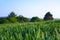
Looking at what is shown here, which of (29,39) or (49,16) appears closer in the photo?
(29,39)

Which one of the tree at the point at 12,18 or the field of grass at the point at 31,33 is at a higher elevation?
the tree at the point at 12,18

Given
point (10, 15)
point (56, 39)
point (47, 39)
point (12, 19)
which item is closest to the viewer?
point (56, 39)

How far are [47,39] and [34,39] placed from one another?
0.28 metres

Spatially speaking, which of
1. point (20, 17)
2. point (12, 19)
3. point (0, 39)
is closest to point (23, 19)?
point (20, 17)

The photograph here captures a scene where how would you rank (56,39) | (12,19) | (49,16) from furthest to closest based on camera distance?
1. (49,16)
2. (12,19)
3. (56,39)

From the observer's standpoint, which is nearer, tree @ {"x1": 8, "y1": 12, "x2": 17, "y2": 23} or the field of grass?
the field of grass

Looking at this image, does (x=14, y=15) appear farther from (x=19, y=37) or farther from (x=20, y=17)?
(x=19, y=37)

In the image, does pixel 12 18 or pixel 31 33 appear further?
pixel 12 18

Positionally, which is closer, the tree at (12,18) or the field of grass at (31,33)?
the field of grass at (31,33)

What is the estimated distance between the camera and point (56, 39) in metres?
3.56

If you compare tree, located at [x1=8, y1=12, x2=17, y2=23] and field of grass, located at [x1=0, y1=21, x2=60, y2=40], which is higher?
tree, located at [x1=8, y1=12, x2=17, y2=23]

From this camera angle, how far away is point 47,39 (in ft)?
12.7

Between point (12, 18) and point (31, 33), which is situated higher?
point (12, 18)

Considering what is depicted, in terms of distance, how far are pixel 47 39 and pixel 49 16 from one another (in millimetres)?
40837
